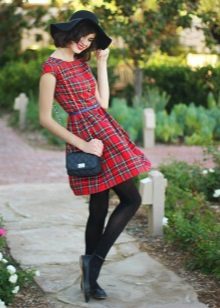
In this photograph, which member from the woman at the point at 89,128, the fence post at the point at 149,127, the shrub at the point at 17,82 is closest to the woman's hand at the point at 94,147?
the woman at the point at 89,128

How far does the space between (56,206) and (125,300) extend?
231cm

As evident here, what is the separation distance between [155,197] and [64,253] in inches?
31.6

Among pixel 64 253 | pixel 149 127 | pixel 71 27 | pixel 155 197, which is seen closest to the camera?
pixel 71 27

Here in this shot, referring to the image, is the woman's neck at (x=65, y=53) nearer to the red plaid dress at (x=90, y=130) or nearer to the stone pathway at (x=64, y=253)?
the red plaid dress at (x=90, y=130)

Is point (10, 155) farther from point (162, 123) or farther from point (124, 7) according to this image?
point (124, 7)

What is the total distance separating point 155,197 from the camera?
518cm

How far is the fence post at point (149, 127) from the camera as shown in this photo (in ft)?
32.2

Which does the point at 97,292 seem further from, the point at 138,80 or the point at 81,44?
the point at 138,80

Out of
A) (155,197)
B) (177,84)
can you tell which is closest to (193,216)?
(155,197)

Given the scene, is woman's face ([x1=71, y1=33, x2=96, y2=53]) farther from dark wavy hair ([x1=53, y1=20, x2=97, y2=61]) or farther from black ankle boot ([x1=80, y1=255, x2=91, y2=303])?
black ankle boot ([x1=80, y1=255, x2=91, y2=303])

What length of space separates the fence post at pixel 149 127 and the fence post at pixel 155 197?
4.62 m

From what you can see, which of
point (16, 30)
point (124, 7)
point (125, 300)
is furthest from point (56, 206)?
point (16, 30)

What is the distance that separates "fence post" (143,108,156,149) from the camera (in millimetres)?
9805

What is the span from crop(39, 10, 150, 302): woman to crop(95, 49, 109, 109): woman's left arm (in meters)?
0.06
